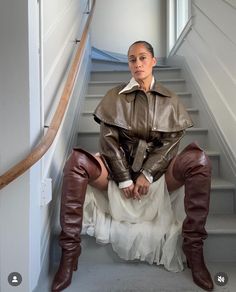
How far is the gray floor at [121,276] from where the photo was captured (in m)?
1.28

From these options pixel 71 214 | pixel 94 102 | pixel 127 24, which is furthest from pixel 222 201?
pixel 127 24

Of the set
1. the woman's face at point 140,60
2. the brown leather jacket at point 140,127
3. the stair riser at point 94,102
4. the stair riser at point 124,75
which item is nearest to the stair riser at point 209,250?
the brown leather jacket at point 140,127

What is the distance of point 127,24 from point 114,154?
3.29 meters

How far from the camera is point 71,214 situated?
1.33m

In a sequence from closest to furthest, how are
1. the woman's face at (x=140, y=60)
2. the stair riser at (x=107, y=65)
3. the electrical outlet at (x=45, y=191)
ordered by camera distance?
the electrical outlet at (x=45, y=191)
the woman's face at (x=140, y=60)
the stair riser at (x=107, y=65)

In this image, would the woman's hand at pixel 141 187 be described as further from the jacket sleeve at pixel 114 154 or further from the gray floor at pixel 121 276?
the gray floor at pixel 121 276

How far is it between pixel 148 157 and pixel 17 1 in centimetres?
89

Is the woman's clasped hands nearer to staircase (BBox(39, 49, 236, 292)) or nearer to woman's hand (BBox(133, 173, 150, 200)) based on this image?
woman's hand (BBox(133, 173, 150, 200))

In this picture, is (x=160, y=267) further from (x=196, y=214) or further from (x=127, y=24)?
(x=127, y=24)

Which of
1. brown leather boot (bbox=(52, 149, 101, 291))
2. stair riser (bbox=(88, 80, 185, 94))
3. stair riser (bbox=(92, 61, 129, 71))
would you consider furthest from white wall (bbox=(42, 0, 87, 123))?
stair riser (bbox=(92, 61, 129, 71))

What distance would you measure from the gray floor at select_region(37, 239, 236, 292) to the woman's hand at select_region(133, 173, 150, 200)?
11.7 inches

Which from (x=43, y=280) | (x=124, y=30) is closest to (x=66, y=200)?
(x=43, y=280)

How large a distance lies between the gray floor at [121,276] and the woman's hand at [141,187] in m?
0.30

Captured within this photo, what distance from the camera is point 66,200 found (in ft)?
4.37
